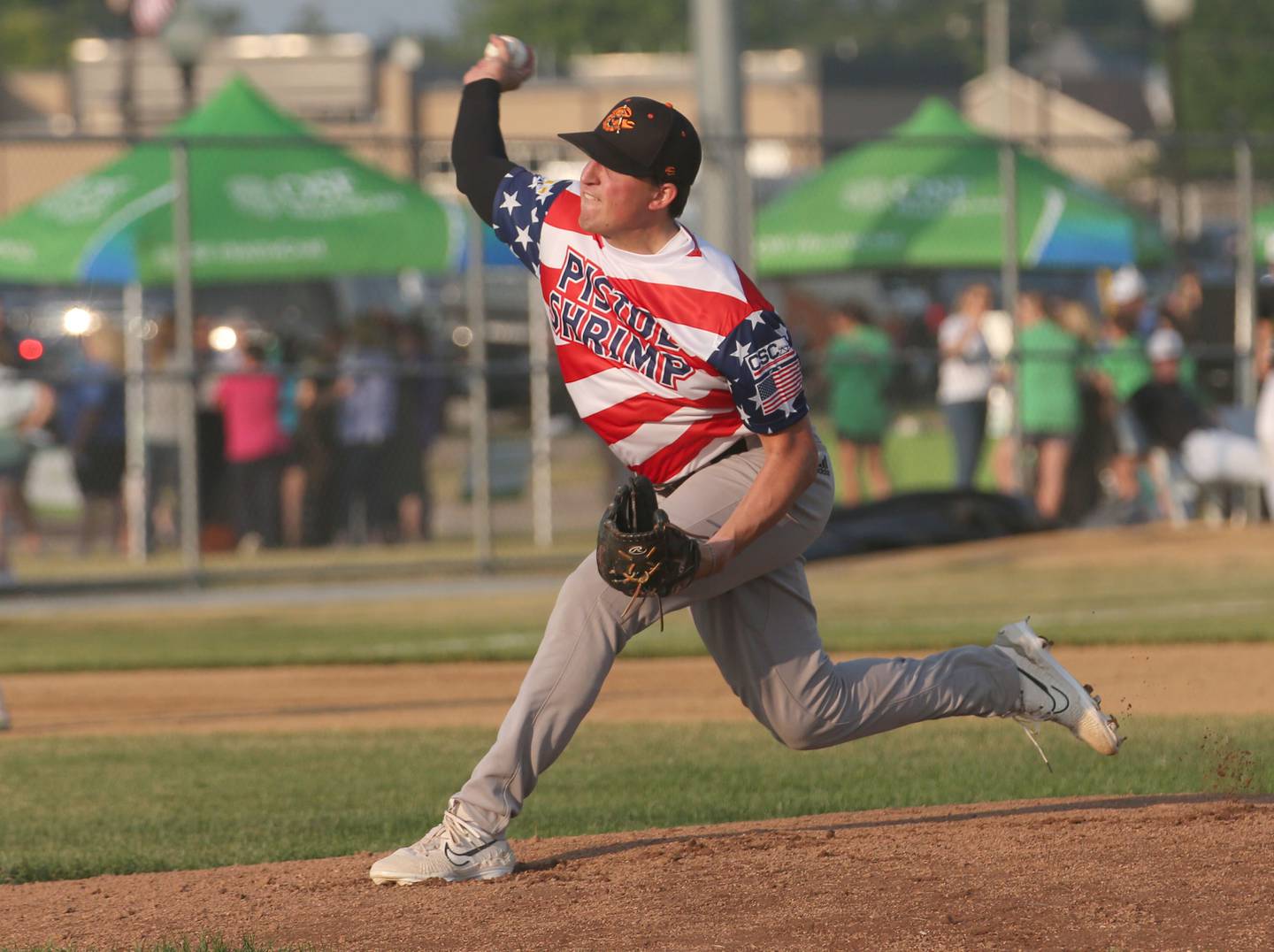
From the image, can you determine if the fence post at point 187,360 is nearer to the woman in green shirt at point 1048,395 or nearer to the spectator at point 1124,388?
the woman in green shirt at point 1048,395

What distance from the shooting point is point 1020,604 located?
1321cm

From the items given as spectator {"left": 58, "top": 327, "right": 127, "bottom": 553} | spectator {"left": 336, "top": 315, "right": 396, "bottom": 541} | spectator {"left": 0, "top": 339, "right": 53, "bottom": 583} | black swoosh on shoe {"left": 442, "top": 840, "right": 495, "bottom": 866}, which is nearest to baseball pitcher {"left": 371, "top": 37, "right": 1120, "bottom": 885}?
black swoosh on shoe {"left": 442, "top": 840, "right": 495, "bottom": 866}

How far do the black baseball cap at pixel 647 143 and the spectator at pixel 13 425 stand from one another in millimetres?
9643

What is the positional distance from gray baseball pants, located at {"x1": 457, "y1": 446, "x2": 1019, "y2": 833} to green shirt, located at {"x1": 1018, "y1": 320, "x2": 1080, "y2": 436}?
11.7m

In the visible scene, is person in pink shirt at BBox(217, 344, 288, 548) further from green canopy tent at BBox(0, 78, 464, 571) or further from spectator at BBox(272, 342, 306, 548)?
green canopy tent at BBox(0, 78, 464, 571)

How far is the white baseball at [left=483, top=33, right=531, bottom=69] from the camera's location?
6.04 meters

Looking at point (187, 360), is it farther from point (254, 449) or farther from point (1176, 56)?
point (1176, 56)

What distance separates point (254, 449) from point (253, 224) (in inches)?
74.8

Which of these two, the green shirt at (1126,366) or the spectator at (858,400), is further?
the spectator at (858,400)

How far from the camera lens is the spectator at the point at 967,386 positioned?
56.6 feet

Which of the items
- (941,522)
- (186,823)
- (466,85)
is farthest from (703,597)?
(941,522)

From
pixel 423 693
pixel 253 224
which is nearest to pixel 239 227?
pixel 253 224

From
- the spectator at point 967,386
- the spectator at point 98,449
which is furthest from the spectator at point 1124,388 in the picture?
the spectator at point 98,449

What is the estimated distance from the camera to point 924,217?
18.3 metres
